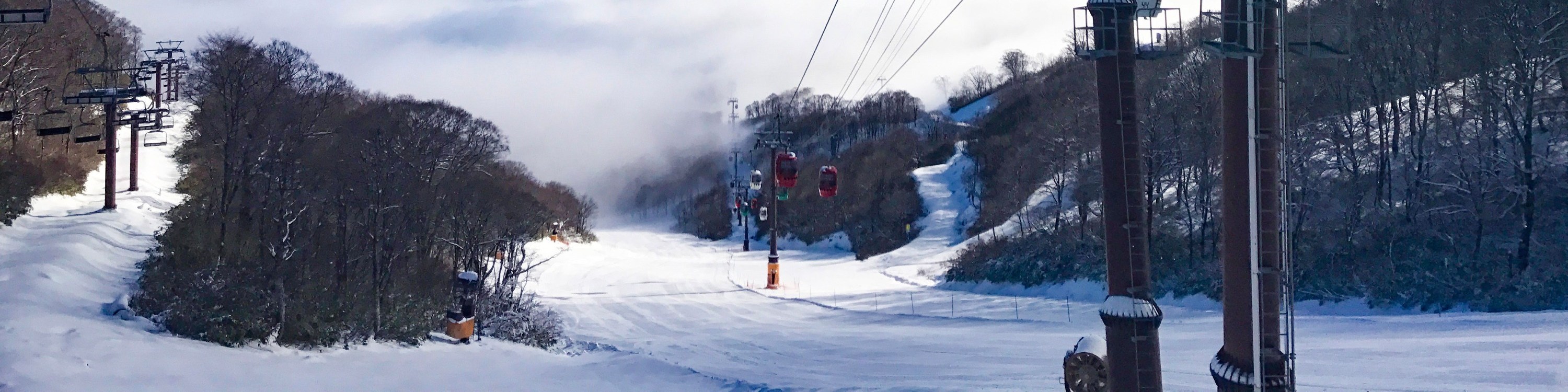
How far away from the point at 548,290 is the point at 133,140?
17.0 meters

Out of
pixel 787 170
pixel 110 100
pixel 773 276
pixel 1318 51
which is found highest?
pixel 110 100

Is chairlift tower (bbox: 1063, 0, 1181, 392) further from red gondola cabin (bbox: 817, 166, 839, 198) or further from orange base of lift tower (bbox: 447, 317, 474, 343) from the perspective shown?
red gondola cabin (bbox: 817, 166, 839, 198)

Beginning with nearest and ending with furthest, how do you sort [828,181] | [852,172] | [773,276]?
[828,181], [773,276], [852,172]

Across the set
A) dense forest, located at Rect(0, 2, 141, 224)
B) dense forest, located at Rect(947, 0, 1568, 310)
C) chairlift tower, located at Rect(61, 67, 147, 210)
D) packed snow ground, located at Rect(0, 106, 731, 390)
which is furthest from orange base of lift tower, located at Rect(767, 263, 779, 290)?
dense forest, located at Rect(0, 2, 141, 224)

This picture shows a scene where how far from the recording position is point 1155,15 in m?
8.63

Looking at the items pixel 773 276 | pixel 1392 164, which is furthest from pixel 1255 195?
pixel 773 276

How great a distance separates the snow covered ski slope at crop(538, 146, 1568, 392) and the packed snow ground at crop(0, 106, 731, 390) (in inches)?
95.2

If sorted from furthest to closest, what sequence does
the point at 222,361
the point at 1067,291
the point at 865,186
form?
the point at 865,186 < the point at 1067,291 < the point at 222,361

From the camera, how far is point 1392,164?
3000cm

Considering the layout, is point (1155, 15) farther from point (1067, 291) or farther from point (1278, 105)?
point (1067, 291)

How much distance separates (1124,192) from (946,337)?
13879mm

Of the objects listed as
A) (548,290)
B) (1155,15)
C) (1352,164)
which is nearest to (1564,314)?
(1352,164)

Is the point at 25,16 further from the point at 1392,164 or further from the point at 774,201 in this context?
the point at 1392,164

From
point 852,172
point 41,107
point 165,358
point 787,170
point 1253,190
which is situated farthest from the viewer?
point 852,172
